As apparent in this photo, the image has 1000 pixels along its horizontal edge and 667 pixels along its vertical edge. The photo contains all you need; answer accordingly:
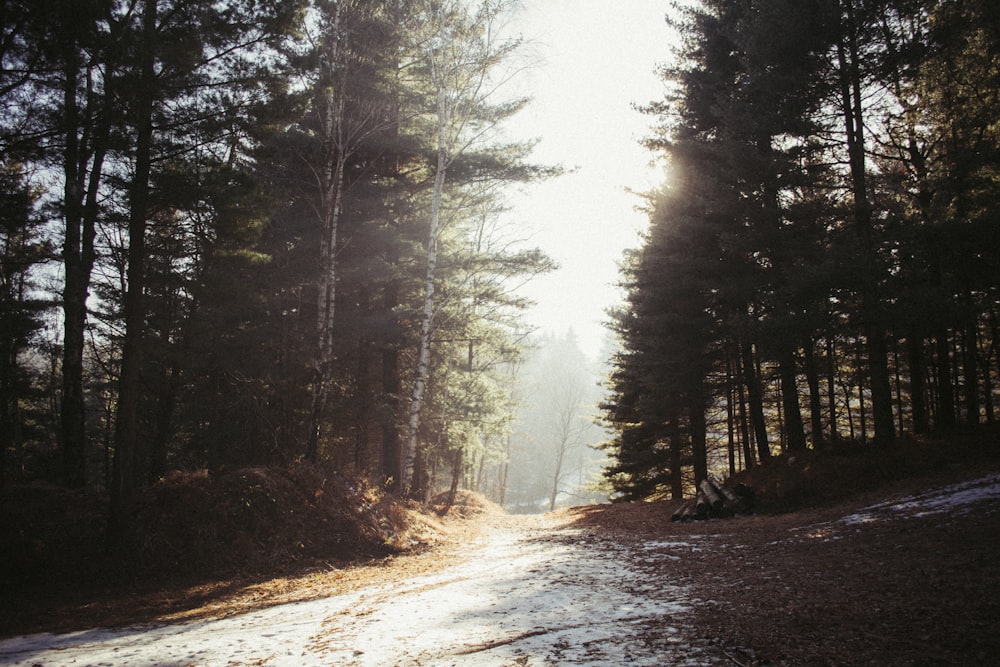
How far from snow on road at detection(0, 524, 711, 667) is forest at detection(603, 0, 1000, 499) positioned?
8.48 meters

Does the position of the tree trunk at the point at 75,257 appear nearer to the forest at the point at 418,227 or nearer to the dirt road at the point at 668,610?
the forest at the point at 418,227

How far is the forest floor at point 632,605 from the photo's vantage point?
366cm

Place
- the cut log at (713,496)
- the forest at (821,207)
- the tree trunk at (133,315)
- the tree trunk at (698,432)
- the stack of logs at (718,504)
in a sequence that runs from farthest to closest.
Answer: the tree trunk at (698,432) → the cut log at (713,496) → the stack of logs at (718,504) → the forest at (821,207) → the tree trunk at (133,315)

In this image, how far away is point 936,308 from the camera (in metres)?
10.1

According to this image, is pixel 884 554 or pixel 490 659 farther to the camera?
pixel 884 554

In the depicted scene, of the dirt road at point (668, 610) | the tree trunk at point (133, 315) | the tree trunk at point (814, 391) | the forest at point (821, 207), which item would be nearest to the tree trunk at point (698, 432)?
the forest at point (821, 207)

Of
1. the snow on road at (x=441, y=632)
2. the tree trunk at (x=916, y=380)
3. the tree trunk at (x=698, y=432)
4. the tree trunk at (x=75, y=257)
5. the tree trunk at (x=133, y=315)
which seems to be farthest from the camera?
the tree trunk at (x=698, y=432)

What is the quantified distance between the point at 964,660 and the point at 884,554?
3.35m

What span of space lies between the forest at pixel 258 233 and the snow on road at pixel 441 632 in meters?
4.10

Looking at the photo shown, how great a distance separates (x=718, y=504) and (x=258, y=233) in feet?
41.4

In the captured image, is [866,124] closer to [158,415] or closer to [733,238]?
[733,238]

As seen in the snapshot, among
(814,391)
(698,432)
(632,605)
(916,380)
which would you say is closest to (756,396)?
(814,391)

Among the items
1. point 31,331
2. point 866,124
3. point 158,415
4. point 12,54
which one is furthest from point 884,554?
point 31,331

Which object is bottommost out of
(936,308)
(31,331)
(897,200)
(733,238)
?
(936,308)
